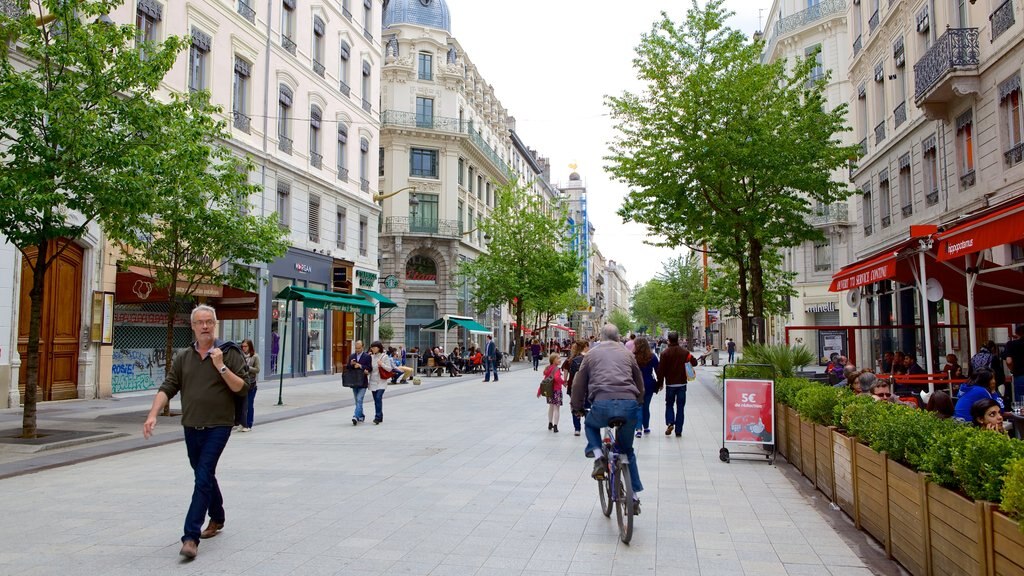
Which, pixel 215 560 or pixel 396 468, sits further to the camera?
pixel 396 468

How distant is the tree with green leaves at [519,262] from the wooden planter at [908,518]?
133 ft

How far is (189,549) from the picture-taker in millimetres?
5320

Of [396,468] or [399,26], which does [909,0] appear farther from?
[399,26]

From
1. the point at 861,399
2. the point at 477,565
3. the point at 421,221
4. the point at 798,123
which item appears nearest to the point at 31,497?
the point at 477,565

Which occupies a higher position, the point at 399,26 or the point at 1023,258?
the point at 399,26

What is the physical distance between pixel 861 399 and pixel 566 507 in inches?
118

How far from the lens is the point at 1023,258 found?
15953mm

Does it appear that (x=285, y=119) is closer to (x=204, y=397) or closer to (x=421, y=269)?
(x=421, y=269)

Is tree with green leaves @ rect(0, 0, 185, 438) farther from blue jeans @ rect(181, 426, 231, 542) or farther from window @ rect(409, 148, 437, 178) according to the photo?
window @ rect(409, 148, 437, 178)

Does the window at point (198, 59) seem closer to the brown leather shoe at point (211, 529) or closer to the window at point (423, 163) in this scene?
the brown leather shoe at point (211, 529)

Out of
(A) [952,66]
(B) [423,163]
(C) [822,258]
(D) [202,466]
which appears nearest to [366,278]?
(B) [423,163]

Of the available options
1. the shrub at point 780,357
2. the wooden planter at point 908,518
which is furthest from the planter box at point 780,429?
the wooden planter at point 908,518

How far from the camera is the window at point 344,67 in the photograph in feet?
103

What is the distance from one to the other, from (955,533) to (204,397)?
507cm
